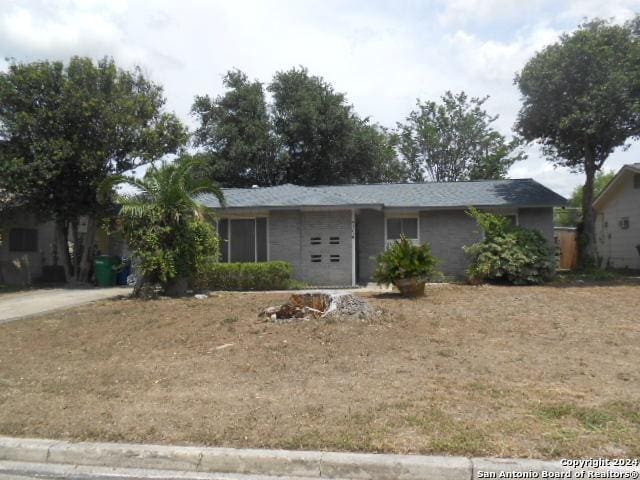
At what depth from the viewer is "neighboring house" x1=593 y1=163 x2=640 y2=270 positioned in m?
21.2

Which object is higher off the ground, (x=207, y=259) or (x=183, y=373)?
(x=207, y=259)

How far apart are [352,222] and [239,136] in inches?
510

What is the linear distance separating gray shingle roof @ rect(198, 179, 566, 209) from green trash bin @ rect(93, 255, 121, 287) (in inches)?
153

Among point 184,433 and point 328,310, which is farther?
point 328,310

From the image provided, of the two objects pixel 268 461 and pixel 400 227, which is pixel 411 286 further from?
pixel 268 461

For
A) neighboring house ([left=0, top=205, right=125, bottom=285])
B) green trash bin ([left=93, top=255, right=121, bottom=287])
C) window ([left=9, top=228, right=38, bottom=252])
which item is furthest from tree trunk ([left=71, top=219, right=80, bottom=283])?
window ([left=9, top=228, right=38, bottom=252])

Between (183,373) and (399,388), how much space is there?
2685mm

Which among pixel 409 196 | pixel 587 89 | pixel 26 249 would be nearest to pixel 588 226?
pixel 587 89

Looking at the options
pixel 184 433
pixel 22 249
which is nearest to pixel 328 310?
pixel 184 433

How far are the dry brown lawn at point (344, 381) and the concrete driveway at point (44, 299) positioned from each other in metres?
2.18

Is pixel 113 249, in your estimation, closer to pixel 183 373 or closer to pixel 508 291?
pixel 508 291

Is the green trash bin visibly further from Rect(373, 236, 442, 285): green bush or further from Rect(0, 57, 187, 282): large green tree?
Rect(373, 236, 442, 285): green bush

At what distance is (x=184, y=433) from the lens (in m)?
4.90

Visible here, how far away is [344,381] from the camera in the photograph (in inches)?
246
